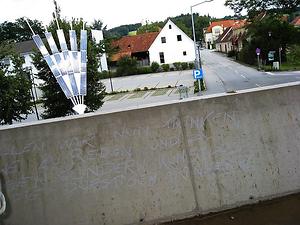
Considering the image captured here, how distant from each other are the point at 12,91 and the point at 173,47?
53.5 meters

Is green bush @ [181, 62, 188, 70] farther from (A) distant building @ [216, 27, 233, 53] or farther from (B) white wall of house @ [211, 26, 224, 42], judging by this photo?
(B) white wall of house @ [211, 26, 224, 42]

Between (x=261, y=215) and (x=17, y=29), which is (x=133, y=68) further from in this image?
(x=261, y=215)

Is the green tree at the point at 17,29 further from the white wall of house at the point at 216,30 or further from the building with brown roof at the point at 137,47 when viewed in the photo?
the white wall of house at the point at 216,30

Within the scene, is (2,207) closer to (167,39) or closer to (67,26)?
(67,26)

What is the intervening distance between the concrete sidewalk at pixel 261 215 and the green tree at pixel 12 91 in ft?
49.1

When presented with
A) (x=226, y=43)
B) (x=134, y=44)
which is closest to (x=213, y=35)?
(x=226, y=43)

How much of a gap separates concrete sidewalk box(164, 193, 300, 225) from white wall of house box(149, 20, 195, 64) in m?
65.0

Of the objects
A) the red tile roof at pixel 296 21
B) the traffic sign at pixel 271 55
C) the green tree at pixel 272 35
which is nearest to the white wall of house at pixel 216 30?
the red tile roof at pixel 296 21

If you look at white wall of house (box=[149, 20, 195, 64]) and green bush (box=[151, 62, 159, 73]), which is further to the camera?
white wall of house (box=[149, 20, 195, 64])

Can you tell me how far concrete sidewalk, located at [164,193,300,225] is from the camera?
4.39 m

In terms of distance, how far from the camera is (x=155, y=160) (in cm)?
462

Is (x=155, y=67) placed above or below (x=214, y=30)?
below

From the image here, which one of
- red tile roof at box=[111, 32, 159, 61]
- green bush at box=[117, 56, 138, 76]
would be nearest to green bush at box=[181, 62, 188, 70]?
A: green bush at box=[117, 56, 138, 76]

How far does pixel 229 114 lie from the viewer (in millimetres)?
4746
